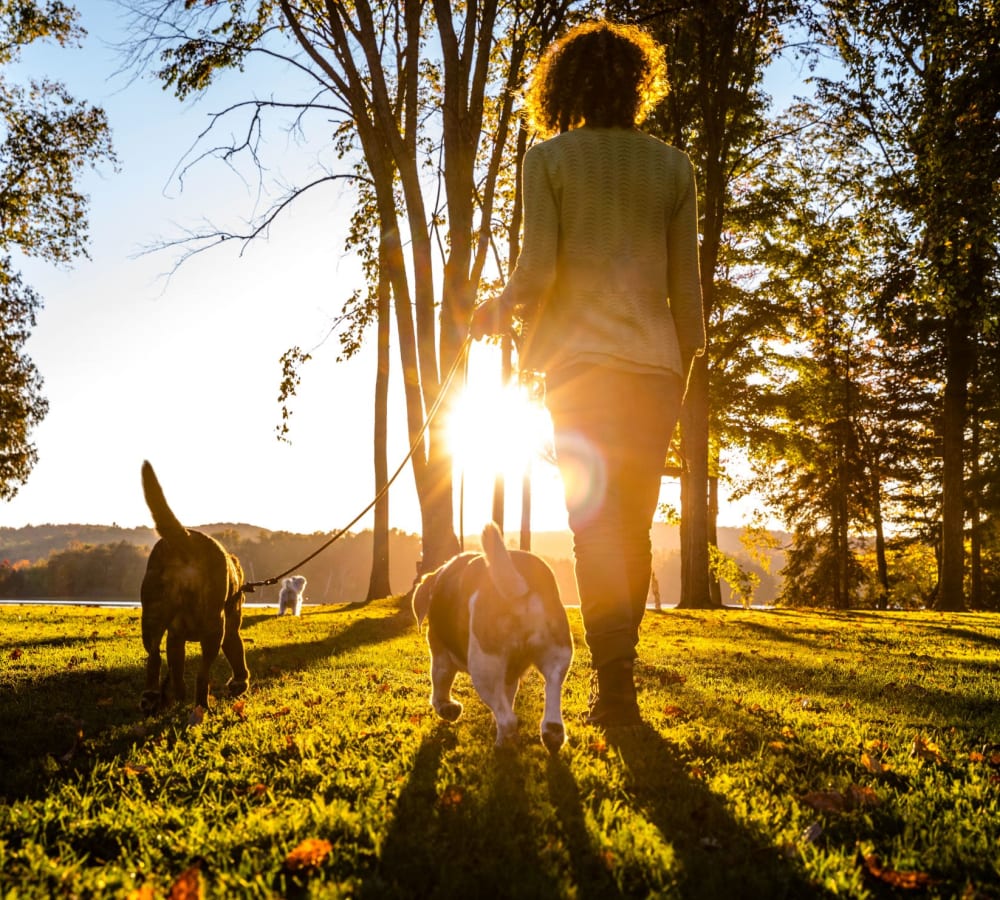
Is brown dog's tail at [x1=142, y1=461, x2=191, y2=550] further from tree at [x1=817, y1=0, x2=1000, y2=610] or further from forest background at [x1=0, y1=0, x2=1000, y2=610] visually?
tree at [x1=817, y1=0, x2=1000, y2=610]

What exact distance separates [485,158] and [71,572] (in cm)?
8680

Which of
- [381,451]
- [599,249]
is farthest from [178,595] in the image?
[381,451]

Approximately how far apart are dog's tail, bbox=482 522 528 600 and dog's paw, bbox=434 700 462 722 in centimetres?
99

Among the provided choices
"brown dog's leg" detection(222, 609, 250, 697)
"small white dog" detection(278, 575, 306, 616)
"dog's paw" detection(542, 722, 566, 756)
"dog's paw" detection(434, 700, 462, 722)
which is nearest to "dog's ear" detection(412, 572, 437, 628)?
"dog's paw" detection(434, 700, 462, 722)

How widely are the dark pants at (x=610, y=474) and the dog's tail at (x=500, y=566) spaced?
0.62 m

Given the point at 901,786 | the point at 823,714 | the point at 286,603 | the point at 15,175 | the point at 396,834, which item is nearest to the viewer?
the point at 396,834

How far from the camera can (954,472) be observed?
830 inches

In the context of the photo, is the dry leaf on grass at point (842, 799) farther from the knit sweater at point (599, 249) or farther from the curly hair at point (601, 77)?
the curly hair at point (601, 77)

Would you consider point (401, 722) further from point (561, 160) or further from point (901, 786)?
point (561, 160)

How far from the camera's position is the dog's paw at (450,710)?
411 cm

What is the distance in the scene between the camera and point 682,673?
6.73 metres

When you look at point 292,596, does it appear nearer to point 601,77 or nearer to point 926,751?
point 601,77

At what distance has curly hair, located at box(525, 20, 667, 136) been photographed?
163 inches

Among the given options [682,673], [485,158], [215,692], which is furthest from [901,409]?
[215,692]
